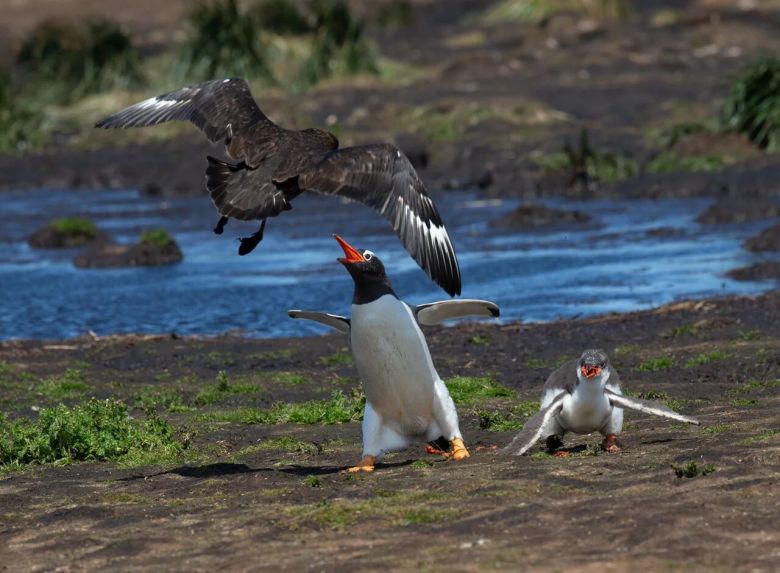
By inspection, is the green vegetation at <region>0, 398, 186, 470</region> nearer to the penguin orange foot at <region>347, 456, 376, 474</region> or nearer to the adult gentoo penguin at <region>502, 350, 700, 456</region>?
the penguin orange foot at <region>347, 456, 376, 474</region>

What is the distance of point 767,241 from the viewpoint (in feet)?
71.6

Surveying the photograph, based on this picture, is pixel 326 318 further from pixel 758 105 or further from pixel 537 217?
pixel 758 105

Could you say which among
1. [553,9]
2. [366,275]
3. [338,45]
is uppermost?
[553,9]

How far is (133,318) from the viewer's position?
19.6 meters

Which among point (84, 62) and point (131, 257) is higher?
point (84, 62)

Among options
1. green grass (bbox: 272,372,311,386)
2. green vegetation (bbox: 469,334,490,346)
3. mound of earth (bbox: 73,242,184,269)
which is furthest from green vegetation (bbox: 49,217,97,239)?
green grass (bbox: 272,372,311,386)

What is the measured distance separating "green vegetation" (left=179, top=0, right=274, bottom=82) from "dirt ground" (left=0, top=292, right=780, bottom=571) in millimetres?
24910

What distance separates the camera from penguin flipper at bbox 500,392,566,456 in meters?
9.39

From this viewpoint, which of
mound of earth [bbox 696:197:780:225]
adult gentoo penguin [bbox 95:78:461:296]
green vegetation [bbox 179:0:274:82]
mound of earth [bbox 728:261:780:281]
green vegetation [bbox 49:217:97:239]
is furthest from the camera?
green vegetation [bbox 179:0:274:82]

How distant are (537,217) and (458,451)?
16633mm

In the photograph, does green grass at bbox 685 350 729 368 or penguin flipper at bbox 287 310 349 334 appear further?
green grass at bbox 685 350 729 368

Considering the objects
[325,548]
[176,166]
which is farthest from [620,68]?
[325,548]

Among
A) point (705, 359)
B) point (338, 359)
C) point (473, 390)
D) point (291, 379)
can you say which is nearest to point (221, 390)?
point (291, 379)

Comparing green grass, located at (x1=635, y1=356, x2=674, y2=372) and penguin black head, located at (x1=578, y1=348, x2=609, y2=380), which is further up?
penguin black head, located at (x1=578, y1=348, x2=609, y2=380)
